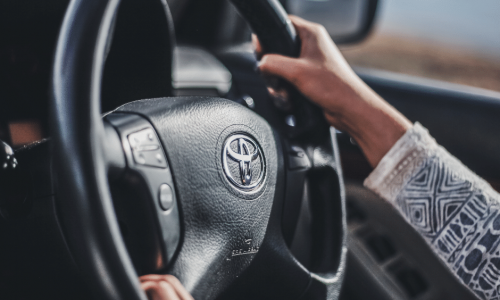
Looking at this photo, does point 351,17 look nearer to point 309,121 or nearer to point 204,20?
point 204,20

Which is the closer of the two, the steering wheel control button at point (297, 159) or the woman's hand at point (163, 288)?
the woman's hand at point (163, 288)

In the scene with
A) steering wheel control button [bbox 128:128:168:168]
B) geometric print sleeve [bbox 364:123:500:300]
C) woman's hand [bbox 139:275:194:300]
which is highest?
steering wheel control button [bbox 128:128:168:168]

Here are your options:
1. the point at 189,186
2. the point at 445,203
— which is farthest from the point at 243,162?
the point at 445,203

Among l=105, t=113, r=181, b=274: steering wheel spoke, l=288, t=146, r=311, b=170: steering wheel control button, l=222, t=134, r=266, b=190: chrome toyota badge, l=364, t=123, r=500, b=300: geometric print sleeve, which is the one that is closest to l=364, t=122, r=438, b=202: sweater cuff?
l=364, t=123, r=500, b=300: geometric print sleeve

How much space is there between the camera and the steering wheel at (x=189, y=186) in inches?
20.7

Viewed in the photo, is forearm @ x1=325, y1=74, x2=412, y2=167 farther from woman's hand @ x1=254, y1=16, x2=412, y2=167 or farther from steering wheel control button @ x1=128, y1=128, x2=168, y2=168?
steering wheel control button @ x1=128, y1=128, x2=168, y2=168

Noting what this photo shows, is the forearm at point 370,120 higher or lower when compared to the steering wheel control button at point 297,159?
higher

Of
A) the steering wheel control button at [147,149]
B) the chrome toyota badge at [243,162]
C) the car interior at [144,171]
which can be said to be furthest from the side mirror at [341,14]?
the steering wheel control button at [147,149]

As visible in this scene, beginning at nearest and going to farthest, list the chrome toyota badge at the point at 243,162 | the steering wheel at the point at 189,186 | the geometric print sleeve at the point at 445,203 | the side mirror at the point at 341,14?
the steering wheel at the point at 189,186 → the chrome toyota badge at the point at 243,162 → the geometric print sleeve at the point at 445,203 → the side mirror at the point at 341,14

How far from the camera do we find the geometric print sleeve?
918 mm

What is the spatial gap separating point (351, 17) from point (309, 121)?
41.6 inches

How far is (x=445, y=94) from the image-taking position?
6.21 ft

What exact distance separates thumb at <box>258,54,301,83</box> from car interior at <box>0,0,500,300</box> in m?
0.03

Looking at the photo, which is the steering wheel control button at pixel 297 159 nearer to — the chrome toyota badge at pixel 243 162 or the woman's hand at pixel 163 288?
the chrome toyota badge at pixel 243 162
